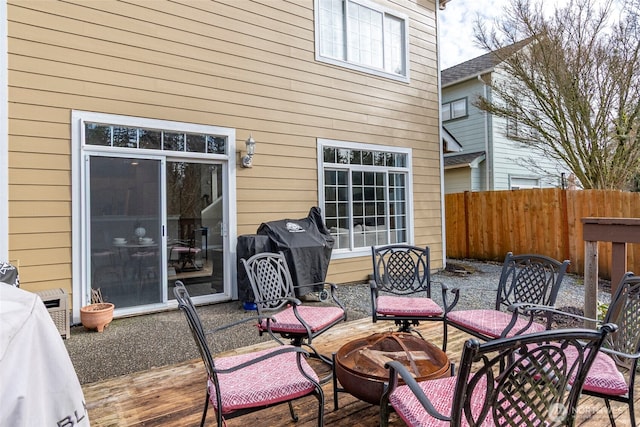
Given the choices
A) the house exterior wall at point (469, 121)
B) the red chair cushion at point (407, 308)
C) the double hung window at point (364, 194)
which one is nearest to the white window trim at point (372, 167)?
the double hung window at point (364, 194)

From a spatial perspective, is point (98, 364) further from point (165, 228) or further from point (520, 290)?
point (520, 290)

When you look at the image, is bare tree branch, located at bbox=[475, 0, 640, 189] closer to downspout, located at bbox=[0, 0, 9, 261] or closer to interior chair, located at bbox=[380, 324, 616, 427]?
interior chair, located at bbox=[380, 324, 616, 427]

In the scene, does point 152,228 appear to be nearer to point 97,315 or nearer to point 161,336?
point 97,315

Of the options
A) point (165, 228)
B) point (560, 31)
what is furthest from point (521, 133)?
point (165, 228)

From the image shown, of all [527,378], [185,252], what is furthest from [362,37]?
[527,378]

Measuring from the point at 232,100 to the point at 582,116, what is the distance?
7.14 metres

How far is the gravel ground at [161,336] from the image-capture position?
10.1ft

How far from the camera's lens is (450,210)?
9562 mm

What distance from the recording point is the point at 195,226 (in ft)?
16.0

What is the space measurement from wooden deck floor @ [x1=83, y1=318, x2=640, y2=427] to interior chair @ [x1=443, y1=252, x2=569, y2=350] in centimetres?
63

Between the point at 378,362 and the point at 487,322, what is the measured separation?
4.04 ft

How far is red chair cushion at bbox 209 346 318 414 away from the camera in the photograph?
1.71 meters

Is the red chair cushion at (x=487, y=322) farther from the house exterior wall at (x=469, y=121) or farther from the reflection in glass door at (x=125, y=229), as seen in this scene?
the house exterior wall at (x=469, y=121)

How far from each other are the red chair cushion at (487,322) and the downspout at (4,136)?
14.2ft
